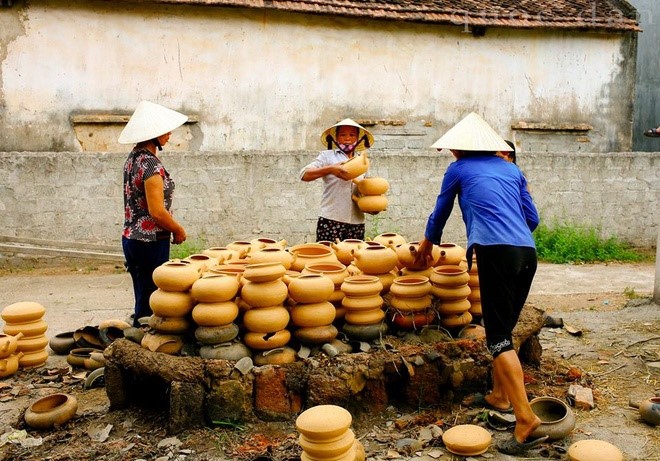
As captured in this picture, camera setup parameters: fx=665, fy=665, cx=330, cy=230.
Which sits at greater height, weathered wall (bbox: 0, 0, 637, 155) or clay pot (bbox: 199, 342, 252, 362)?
weathered wall (bbox: 0, 0, 637, 155)

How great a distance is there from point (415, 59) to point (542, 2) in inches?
133

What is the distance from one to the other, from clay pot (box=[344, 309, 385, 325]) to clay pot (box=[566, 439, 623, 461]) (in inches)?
51.0

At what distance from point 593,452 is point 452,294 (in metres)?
1.25

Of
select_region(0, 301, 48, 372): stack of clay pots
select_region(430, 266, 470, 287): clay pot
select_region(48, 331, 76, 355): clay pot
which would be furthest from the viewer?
select_region(48, 331, 76, 355): clay pot

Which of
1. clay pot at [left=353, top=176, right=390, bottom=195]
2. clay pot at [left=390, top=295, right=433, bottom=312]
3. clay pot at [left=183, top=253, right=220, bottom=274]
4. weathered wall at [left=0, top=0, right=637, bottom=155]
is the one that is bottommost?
clay pot at [left=390, top=295, right=433, bottom=312]

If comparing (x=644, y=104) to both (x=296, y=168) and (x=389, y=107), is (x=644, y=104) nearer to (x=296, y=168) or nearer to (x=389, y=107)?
(x=389, y=107)

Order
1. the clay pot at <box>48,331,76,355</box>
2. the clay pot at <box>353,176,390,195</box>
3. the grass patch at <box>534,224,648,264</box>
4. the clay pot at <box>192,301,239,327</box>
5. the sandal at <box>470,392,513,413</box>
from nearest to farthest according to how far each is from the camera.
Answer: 1. the clay pot at <box>192,301,239,327</box>
2. the sandal at <box>470,392,513,413</box>
3. the clay pot at <box>353,176,390,195</box>
4. the clay pot at <box>48,331,76,355</box>
5. the grass patch at <box>534,224,648,264</box>

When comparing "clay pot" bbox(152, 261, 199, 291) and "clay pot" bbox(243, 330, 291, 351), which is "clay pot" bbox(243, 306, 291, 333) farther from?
"clay pot" bbox(152, 261, 199, 291)

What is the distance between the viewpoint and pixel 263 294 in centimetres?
376

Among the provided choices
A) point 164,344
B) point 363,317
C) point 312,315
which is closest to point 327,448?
point 312,315

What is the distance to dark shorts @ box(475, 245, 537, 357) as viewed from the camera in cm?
356

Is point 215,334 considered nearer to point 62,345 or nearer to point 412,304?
point 412,304

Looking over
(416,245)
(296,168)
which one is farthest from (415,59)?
(416,245)

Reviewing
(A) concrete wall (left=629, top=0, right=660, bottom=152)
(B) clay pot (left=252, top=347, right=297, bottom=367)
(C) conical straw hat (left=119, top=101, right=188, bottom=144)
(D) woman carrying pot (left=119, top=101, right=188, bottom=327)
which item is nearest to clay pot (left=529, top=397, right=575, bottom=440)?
(B) clay pot (left=252, top=347, right=297, bottom=367)
